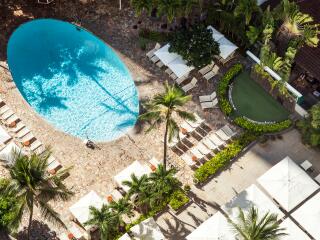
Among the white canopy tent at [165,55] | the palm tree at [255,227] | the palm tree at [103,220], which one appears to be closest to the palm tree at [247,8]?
the white canopy tent at [165,55]

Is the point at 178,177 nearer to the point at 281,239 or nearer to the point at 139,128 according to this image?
the point at 139,128

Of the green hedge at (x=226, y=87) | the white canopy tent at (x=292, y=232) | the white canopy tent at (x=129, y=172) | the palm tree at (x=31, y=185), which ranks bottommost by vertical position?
the white canopy tent at (x=292, y=232)

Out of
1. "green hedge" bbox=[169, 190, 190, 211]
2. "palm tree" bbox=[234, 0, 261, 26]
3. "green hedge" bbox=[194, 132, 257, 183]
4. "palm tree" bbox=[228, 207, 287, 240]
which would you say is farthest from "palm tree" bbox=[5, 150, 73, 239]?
"palm tree" bbox=[234, 0, 261, 26]

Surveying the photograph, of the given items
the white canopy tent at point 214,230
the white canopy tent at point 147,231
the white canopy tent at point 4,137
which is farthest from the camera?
the white canopy tent at point 4,137

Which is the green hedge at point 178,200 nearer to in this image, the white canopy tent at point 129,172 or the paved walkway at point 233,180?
the paved walkway at point 233,180

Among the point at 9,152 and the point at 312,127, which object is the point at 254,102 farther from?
the point at 9,152

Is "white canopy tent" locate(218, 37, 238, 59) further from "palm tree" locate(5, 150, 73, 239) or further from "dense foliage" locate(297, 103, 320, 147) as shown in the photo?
"palm tree" locate(5, 150, 73, 239)
